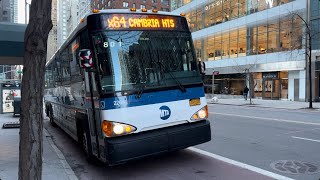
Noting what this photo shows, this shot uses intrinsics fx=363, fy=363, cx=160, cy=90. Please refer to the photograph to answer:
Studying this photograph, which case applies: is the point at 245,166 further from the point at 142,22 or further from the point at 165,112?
the point at 142,22

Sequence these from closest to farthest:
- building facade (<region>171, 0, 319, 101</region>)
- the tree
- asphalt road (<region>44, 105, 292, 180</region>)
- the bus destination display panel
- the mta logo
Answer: the tree < asphalt road (<region>44, 105, 292, 180</region>) < the bus destination display panel < the mta logo < building facade (<region>171, 0, 319, 101</region>)

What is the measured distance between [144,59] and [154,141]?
5.34 feet

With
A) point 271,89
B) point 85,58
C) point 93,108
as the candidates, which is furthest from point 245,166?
point 271,89

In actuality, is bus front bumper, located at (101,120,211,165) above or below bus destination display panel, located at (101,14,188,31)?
below

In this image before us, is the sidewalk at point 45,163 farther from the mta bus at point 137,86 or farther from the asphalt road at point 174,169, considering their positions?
the mta bus at point 137,86

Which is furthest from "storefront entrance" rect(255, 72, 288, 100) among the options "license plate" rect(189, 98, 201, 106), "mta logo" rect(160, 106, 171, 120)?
"mta logo" rect(160, 106, 171, 120)

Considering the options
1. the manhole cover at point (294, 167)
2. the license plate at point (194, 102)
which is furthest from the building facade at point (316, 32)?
the license plate at point (194, 102)

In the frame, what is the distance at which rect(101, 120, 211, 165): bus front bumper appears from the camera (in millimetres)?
6625

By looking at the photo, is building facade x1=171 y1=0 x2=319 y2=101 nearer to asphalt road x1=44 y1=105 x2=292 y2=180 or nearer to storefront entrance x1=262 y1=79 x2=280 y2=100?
storefront entrance x1=262 y1=79 x2=280 y2=100

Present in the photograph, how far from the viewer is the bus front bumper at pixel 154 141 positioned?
6625 millimetres

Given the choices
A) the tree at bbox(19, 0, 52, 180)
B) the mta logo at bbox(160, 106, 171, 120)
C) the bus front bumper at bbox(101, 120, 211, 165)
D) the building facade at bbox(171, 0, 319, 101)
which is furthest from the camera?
the building facade at bbox(171, 0, 319, 101)

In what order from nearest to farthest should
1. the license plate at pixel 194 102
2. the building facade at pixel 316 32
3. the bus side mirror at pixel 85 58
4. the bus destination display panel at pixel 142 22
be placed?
1. the bus side mirror at pixel 85 58
2. the bus destination display panel at pixel 142 22
3. the license plate at pixel 194 102
4. the building facade at pixel 316 32

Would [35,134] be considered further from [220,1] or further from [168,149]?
[220,1]

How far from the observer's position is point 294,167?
7387mm
